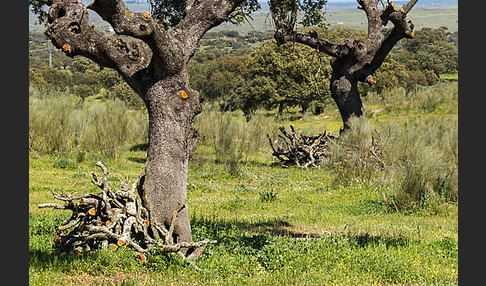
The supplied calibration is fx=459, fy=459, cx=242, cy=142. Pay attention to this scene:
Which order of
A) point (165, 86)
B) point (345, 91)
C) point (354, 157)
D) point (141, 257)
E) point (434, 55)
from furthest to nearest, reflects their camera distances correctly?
point (434, 55), point (345, 91), point (354, 157), point (165, 86), point (141, 257)

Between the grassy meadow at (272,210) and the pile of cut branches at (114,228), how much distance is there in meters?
0.17

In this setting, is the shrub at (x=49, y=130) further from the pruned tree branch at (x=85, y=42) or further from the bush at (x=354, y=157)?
the pruned tree branch at (x=85, y=42)

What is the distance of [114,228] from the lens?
5.48 metres

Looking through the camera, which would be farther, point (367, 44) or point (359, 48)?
point (367, 44)

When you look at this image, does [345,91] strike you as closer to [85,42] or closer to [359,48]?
[359,48]

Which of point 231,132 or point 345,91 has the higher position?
point 345,91

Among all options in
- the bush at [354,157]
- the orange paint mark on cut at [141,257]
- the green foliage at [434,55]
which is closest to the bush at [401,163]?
the bush at [354,157]

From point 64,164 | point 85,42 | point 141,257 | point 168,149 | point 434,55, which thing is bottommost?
point 64,164

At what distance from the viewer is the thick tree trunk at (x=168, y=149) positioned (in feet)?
18.4

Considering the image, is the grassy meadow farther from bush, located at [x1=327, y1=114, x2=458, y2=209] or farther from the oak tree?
the oak tree

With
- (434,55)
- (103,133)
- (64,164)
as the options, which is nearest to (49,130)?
(103,133)

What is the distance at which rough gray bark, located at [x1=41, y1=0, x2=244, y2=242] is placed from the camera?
17.8 ft

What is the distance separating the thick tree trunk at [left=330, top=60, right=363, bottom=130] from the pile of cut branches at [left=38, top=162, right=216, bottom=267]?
386 inches

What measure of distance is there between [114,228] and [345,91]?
10.4m
